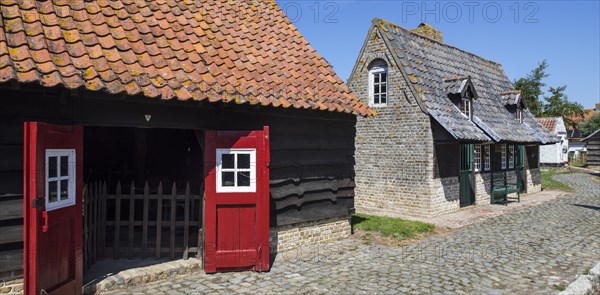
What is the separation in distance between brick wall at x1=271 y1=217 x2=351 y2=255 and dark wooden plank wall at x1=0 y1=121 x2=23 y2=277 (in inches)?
167

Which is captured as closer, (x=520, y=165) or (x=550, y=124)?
(x=520, y=165)

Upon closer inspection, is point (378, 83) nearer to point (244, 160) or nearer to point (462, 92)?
point (462, 92)

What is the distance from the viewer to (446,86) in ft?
50.1

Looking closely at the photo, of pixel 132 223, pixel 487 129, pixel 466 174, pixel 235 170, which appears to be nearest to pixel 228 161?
pixel 235 170

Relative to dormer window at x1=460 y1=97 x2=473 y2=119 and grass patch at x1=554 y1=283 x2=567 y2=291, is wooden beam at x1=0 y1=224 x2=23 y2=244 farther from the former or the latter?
dormer window at x1=460 y1=97 x2=473 y2=119

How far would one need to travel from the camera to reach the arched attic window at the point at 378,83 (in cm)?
1475

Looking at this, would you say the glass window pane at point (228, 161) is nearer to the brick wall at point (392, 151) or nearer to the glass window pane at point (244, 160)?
the glass window pane at point (244, 160)

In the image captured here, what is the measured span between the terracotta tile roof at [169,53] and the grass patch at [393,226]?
3254 millimetres

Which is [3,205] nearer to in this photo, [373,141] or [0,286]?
[0,286]

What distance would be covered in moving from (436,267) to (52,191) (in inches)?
249

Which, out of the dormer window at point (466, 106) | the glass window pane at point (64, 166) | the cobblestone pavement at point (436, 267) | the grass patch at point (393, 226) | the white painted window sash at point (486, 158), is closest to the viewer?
the glass window pane at point (64, 166)

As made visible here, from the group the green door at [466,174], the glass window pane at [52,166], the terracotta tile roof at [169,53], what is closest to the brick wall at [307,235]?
the terracotta tile roof at [169,53]

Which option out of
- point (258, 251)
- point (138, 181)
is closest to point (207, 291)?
point (258, 251)

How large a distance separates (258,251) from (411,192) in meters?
7.98
